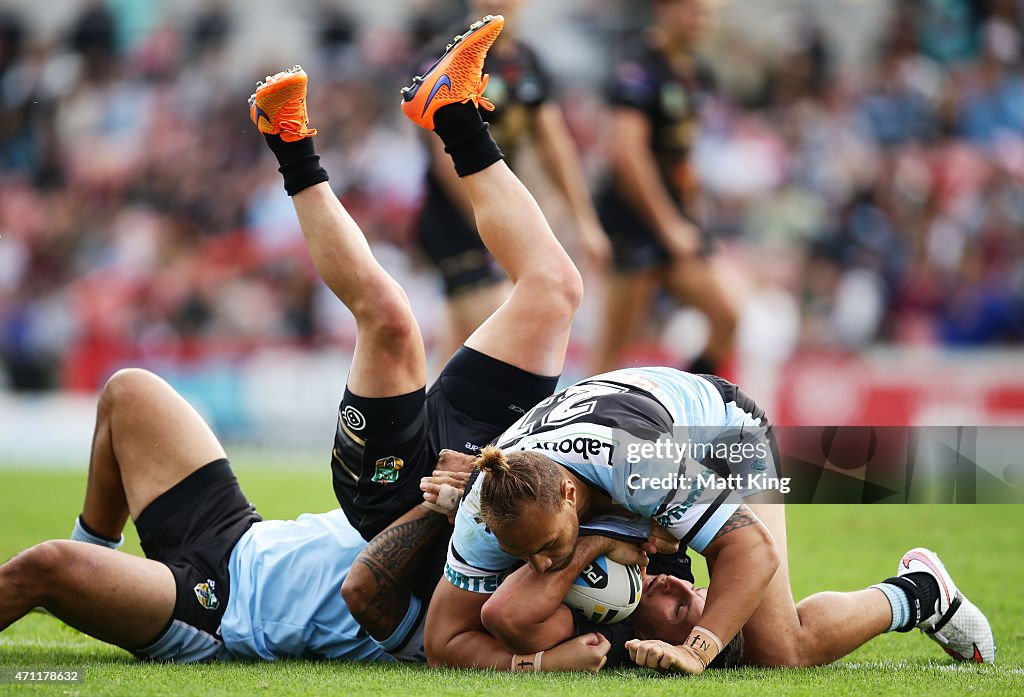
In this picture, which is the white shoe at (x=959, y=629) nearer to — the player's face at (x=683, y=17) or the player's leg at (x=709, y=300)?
the player's leg at (x=709, y=300)

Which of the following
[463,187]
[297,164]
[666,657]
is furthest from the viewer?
[463,187]

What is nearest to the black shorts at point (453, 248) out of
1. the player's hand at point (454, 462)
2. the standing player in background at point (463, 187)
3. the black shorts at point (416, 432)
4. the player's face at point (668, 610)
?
the standing player in background at point (463, 187)

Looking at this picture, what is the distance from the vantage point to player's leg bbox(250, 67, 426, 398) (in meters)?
4.43

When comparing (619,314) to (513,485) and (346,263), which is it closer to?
(346,263)

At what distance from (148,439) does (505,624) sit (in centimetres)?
157

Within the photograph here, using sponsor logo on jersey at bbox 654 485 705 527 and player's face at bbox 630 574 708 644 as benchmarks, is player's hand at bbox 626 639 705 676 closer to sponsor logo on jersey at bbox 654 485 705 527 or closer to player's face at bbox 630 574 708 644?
player's face at bbox 630 574 708 644

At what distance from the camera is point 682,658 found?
12.2 feet

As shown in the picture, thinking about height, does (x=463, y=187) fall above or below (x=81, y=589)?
above

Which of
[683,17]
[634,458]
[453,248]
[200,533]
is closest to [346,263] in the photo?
[200,533]

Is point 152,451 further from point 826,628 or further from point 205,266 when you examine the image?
point 205,266

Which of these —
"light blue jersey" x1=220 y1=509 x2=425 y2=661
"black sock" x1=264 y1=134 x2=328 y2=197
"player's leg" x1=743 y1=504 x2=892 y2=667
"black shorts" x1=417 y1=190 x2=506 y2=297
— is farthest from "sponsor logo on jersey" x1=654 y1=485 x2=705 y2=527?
"black shorts" x1=417 y1=190 x2=506 y2=297

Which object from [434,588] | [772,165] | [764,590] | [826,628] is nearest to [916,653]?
[826,628]

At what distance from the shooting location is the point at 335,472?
15.2ft

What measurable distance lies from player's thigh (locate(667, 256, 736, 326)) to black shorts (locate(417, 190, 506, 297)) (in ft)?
4.75
